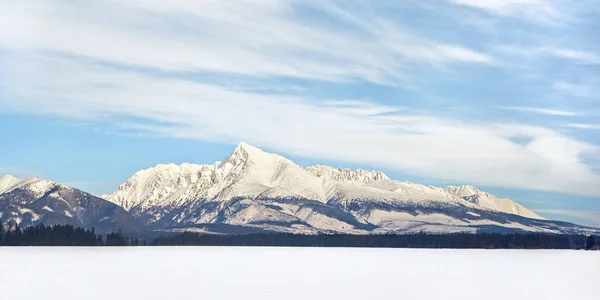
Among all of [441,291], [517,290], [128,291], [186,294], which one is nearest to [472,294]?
[441,291]

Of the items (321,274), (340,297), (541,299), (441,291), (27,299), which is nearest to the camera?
(27,299)

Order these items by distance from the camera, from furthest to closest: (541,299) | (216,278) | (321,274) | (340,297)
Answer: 1. (321,274)
2. (216,278)
3. (541,299)
4. (340,297)

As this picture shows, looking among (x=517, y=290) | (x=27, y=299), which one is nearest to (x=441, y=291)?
(x=517, y=290)

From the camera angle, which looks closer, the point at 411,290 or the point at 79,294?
the point at 79,294

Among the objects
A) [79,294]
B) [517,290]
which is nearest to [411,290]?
[517,290]

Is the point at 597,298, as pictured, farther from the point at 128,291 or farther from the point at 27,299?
the point at 27,299

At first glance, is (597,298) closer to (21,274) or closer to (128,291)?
(128,291)

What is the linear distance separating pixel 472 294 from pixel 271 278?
38.5m

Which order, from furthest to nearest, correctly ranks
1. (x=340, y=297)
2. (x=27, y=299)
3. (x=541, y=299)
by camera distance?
(x=541, y=299) < (x=340, y=297) < (x=27, y=299)

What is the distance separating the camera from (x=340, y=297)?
3568 inches

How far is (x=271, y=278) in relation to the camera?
127688 mm

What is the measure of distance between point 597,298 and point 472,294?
15252mm

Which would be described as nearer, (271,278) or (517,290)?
(517,290)

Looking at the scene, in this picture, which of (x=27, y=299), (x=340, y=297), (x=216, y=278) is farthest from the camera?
(x=216, y=278)
